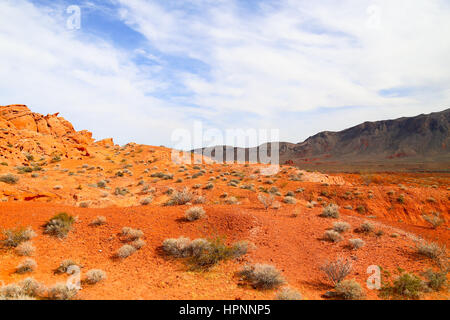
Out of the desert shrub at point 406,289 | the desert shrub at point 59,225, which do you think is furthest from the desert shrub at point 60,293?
the desert shrub at point 406,289

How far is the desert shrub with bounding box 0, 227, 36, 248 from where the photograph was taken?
692cm

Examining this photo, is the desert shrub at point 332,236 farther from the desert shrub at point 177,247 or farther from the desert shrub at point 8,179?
the desert shrub at point 8,179

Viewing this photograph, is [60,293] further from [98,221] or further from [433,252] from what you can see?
[433,252]

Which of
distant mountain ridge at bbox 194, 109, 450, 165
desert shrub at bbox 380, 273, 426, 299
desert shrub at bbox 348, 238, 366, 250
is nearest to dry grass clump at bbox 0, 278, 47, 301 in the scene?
desert shrub at bbox 380, 273, 426, 299

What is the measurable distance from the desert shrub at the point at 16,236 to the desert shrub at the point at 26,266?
1385mm

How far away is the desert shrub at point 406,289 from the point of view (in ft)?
17.1

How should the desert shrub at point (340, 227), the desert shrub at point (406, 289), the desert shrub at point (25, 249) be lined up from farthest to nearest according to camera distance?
the desert shrub at point (340, 227) < the desert shrub at point (25, 249) < the desert shrub at point (406, 289)

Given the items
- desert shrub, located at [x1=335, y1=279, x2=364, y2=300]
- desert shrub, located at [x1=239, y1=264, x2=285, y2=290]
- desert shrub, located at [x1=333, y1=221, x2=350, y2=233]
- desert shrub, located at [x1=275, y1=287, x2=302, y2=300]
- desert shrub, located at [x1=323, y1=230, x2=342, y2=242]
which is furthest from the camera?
desert shrub, located at [x1=333, y1=221, x2=350, y2=233]

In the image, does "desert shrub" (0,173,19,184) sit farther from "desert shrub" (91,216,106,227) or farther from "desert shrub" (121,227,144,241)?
"desert shrub" (121,227,144,241)

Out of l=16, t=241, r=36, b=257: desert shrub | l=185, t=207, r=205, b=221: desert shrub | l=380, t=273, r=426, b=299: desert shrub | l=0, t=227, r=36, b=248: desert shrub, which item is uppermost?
l=185, t=207, r=205, b=221: desert shrub

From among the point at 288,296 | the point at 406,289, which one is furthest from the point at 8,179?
the point at 406,289

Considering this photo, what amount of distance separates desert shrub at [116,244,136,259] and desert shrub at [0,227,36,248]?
296cm
